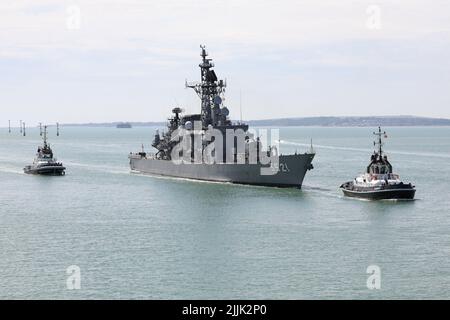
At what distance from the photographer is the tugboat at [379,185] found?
63.6 metres

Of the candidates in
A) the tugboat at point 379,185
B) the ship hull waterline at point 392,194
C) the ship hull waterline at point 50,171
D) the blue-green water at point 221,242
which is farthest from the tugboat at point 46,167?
the ship hull waterline at point 392,194

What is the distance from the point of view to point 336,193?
A: 71312mm

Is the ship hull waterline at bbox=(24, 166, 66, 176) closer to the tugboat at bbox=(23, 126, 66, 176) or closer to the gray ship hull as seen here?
the tugboat at bbox=(23, 126, 66, 176)

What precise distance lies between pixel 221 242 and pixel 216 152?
1460 inches

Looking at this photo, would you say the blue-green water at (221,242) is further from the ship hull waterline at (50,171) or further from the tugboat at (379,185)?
the ship hull waterline at (50,171)

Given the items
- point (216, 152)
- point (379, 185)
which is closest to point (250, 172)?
point (216, 152)

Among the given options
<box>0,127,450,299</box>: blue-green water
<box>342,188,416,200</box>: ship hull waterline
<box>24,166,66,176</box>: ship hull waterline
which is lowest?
<box>0,127,450,299</box>: blue-green water

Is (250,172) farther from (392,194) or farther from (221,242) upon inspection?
(221,242)

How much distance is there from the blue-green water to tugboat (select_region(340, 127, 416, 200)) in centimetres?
134

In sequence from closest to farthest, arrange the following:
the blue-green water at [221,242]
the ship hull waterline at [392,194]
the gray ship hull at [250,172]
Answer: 1. the blue-green water at [221,242]
2. the ship hull waterline at [392,194]
3. the gray ship hull at [250,172]

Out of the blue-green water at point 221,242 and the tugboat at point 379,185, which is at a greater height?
the tugboat at point 379,185

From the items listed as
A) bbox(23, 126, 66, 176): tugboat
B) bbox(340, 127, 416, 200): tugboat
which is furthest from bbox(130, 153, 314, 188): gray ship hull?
bbox(23, 126, 66, 176): tugboat

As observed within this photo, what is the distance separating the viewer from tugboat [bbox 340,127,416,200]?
6362 cm

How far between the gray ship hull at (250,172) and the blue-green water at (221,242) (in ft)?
5.28
